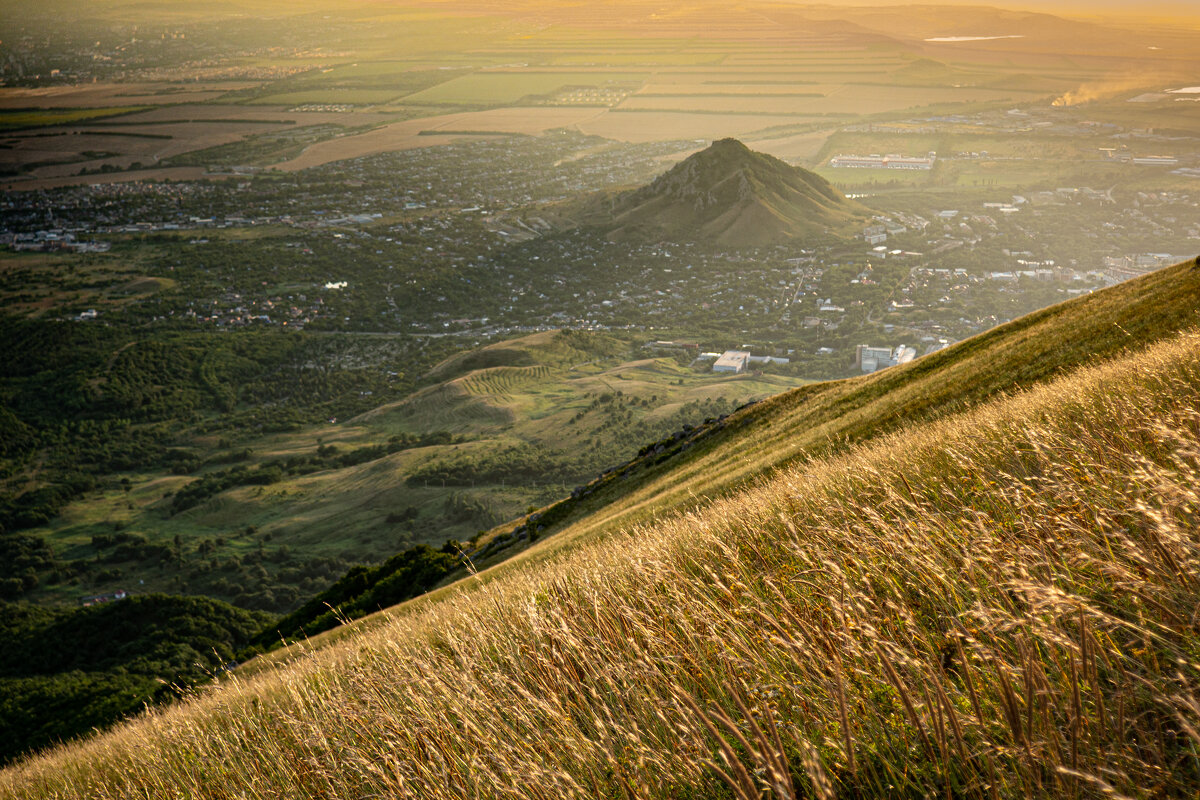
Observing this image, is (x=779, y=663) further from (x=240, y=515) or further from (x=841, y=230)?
(x=841, y=230)

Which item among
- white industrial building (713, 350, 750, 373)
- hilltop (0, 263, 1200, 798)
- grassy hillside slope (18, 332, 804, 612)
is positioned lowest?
grassy hillside slope (18, 332, 804, 612)

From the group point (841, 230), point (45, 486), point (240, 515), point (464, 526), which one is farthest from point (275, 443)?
point (841, 230)

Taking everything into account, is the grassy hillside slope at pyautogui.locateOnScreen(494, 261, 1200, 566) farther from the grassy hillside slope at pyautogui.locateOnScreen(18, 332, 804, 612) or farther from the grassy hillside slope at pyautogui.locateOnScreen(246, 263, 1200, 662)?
the grassy hillside slope at pyautogui.locateOnScreen(18, 332, 804, 612)

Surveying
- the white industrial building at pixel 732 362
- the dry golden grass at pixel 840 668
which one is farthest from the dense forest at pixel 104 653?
the white industrial building at pixel 732 362

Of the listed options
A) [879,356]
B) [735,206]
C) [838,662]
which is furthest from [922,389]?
[735,206]

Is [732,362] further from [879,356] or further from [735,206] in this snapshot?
[735,206]

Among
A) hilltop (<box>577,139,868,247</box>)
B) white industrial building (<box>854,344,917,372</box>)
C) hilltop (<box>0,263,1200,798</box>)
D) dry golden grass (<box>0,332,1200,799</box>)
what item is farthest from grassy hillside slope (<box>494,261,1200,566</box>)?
hilltop (<box>577,139,868,247</box>)
